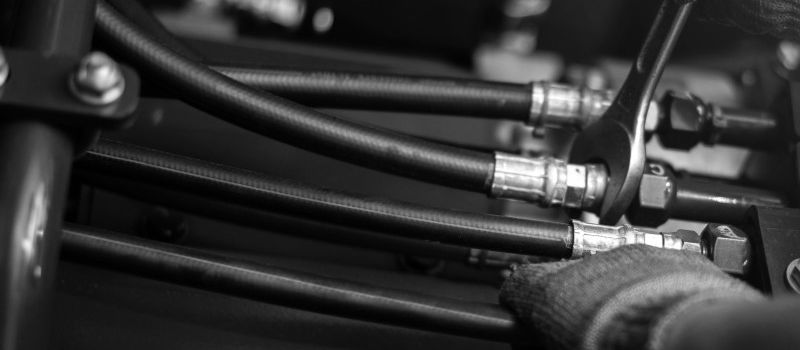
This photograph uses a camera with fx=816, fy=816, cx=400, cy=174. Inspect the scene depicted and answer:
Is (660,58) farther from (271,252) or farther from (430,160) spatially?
(271,252)

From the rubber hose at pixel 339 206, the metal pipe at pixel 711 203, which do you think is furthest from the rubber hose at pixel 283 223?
the metal pipe at pixel 711 203

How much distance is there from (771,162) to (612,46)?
1.86 feet

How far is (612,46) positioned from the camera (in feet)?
4.10

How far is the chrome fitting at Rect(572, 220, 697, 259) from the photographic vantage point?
580mm

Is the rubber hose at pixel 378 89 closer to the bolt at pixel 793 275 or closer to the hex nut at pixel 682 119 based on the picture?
the hex nut at pixel 682 119

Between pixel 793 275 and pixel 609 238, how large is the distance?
12 cm

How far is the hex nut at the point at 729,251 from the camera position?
59 cm

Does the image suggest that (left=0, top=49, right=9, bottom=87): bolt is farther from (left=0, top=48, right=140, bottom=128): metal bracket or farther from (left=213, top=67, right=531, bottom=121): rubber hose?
(left=213, top=67, right=531, bottom=121): rubber hose

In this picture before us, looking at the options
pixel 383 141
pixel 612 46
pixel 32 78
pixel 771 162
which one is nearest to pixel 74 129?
pixel 32 78

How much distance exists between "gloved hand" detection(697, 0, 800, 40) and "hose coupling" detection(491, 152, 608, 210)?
0.48 feet

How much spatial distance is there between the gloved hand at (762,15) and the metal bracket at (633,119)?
1.1 inches

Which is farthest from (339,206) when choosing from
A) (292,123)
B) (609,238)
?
(609,238)

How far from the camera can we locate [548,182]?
2.04 ft

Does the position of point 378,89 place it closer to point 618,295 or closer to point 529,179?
point 529,179
